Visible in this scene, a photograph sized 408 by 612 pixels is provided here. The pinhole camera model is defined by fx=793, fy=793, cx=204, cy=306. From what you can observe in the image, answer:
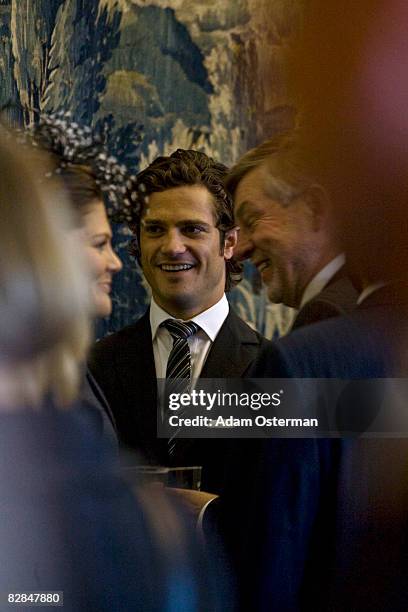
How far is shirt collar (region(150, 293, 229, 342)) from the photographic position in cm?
149

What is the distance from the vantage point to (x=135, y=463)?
1.49 m

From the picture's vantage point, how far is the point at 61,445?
150 centimetres

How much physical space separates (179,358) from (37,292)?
30 cm

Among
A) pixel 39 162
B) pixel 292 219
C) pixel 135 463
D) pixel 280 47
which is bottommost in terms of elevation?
pixel 135 463

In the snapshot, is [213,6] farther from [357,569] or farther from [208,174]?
[357,569]

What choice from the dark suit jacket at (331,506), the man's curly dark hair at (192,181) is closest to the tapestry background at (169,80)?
the man's curly dark hair at (192,181)

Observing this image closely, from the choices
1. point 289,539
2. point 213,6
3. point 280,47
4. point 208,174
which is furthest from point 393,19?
point 289,539

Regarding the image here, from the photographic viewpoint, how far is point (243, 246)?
147cm

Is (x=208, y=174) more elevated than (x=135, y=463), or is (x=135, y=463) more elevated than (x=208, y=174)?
(x=208, y=174)

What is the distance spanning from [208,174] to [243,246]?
148 mm

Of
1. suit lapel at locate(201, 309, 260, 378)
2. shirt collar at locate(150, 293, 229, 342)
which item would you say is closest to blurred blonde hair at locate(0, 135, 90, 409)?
shirt collar at locate(150, 293, 229, 342)

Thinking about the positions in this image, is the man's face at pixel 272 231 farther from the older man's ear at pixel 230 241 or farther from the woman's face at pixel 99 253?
the woman's face at pixel 99 253

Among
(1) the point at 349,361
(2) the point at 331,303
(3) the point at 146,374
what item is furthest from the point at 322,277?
(3) the point at 146,374

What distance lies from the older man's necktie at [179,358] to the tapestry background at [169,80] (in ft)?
0.25
